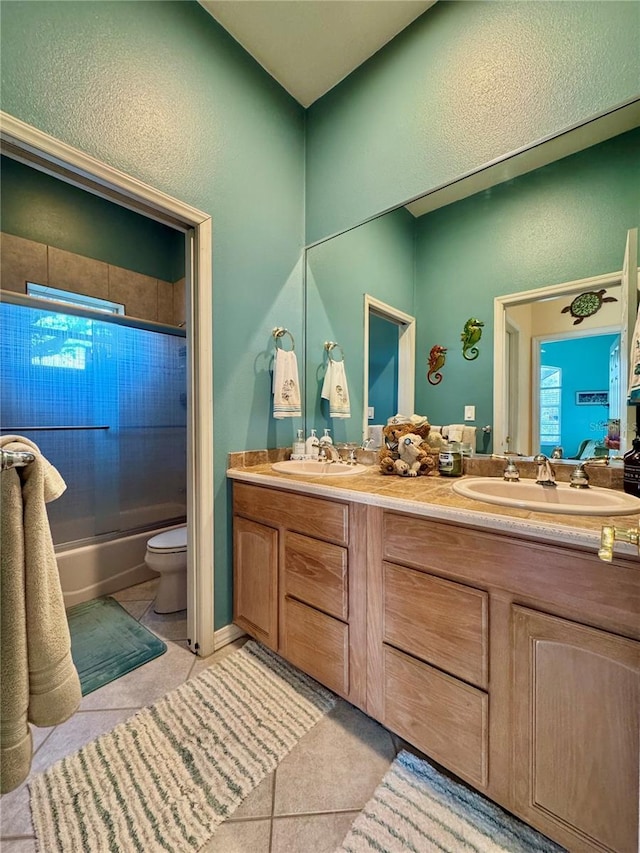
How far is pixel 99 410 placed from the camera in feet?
8.02

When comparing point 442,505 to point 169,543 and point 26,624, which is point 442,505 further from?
point 169,543

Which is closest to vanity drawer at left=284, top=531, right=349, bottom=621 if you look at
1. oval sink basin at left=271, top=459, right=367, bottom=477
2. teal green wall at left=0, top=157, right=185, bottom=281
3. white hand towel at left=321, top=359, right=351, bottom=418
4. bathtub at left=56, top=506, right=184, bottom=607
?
oval sink basin at left=271, top=459, right=367, bottom=477

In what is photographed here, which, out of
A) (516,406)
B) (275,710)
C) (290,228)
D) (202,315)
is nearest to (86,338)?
(202,315)

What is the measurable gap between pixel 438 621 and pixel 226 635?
112cm

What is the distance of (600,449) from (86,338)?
2982 millimetres

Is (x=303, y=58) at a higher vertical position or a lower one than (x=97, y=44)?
higher

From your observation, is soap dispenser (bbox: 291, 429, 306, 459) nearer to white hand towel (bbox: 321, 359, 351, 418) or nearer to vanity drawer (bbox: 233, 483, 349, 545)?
white hand towel (bbox: 321, 359, 351, 418)

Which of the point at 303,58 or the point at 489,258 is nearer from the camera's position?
the point at 489,258

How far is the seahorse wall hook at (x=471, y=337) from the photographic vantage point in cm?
144

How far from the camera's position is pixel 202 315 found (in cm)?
150

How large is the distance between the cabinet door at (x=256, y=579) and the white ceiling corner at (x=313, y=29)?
7.42 feet

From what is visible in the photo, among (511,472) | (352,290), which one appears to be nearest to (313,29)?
(352,290)

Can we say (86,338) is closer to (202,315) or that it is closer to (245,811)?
(202,315)

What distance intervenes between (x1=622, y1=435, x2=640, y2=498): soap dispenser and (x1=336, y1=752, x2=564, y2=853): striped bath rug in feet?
3.14
